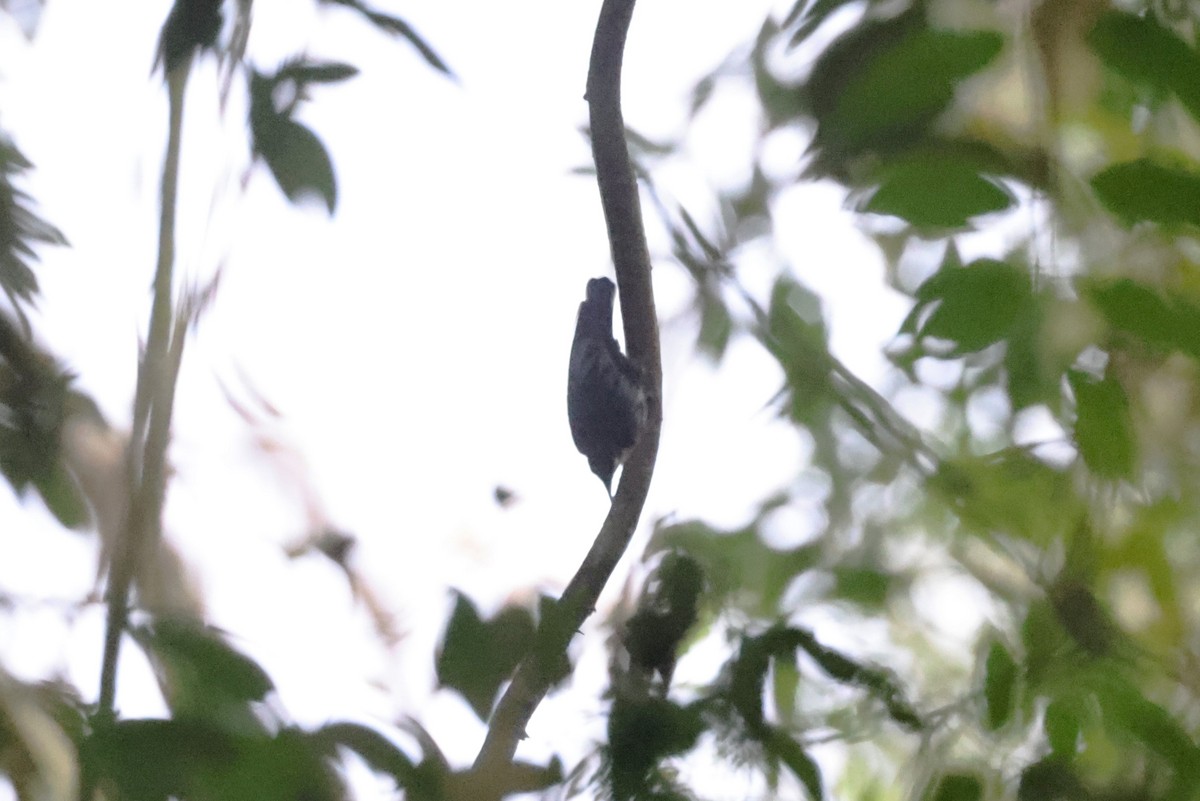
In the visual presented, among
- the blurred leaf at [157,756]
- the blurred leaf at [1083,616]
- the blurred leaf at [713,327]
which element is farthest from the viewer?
the blurred leaf at [713,327]

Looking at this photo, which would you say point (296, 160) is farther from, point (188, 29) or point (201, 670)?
point (201, 670)

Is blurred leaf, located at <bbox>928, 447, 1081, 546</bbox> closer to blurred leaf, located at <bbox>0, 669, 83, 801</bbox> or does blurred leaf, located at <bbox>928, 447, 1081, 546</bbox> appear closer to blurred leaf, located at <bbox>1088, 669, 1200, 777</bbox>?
blurred leaf, located at <bbox>1088, 669, 1200, 777</bbox>

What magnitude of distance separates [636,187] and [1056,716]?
31 centimetres

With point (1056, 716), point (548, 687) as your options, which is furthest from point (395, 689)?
point (1056, 716)

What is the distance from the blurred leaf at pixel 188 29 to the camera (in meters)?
0.43

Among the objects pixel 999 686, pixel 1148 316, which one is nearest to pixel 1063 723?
pixel 999 686

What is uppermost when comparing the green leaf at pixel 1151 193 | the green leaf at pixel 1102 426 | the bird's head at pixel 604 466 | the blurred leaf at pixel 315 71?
the blurred leaf at pixel 315 71

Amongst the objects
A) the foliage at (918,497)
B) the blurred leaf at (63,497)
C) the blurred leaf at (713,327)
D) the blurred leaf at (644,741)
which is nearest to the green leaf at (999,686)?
the foliage at (918,497)

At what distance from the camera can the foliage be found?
0.99 ft

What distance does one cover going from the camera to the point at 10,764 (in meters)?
0.33

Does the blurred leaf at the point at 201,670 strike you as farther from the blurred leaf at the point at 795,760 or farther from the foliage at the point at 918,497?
the blurred leaf at the point at 795,760

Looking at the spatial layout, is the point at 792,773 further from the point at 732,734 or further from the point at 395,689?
the point at 395,689

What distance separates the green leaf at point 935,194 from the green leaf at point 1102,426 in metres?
0.06

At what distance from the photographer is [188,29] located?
0.43 meters
